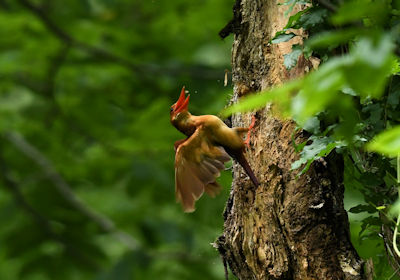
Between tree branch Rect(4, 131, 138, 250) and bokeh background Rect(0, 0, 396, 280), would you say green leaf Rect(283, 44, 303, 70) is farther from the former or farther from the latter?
tree branch Rect(4, 131, 138, 250)

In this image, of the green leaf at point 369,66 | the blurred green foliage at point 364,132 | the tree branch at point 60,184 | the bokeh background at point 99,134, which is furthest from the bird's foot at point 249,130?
the tree branch at point 60,184

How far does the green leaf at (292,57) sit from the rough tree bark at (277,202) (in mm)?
109

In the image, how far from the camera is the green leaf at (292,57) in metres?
2.17

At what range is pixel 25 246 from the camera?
6633mm

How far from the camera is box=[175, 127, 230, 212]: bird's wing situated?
7.75 feet

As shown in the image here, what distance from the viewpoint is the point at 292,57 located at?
218 cm

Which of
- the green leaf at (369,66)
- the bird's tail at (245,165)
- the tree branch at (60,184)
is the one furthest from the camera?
the tree branch at (60,184)

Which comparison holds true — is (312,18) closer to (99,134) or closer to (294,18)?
(294,18)

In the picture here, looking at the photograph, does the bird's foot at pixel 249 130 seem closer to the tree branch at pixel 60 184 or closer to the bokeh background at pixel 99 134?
the bokeh background at pixel 99 134

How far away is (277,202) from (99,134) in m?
4.40

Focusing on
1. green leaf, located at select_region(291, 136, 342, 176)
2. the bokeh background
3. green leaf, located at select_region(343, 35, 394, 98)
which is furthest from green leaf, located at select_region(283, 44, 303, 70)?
the bokeh background

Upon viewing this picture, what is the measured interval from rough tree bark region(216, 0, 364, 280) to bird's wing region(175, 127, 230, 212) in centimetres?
10

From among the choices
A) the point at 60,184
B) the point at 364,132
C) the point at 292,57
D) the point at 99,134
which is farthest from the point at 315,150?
the point at 60,184

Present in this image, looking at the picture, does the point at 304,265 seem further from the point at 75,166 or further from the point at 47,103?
the point at 47,103
